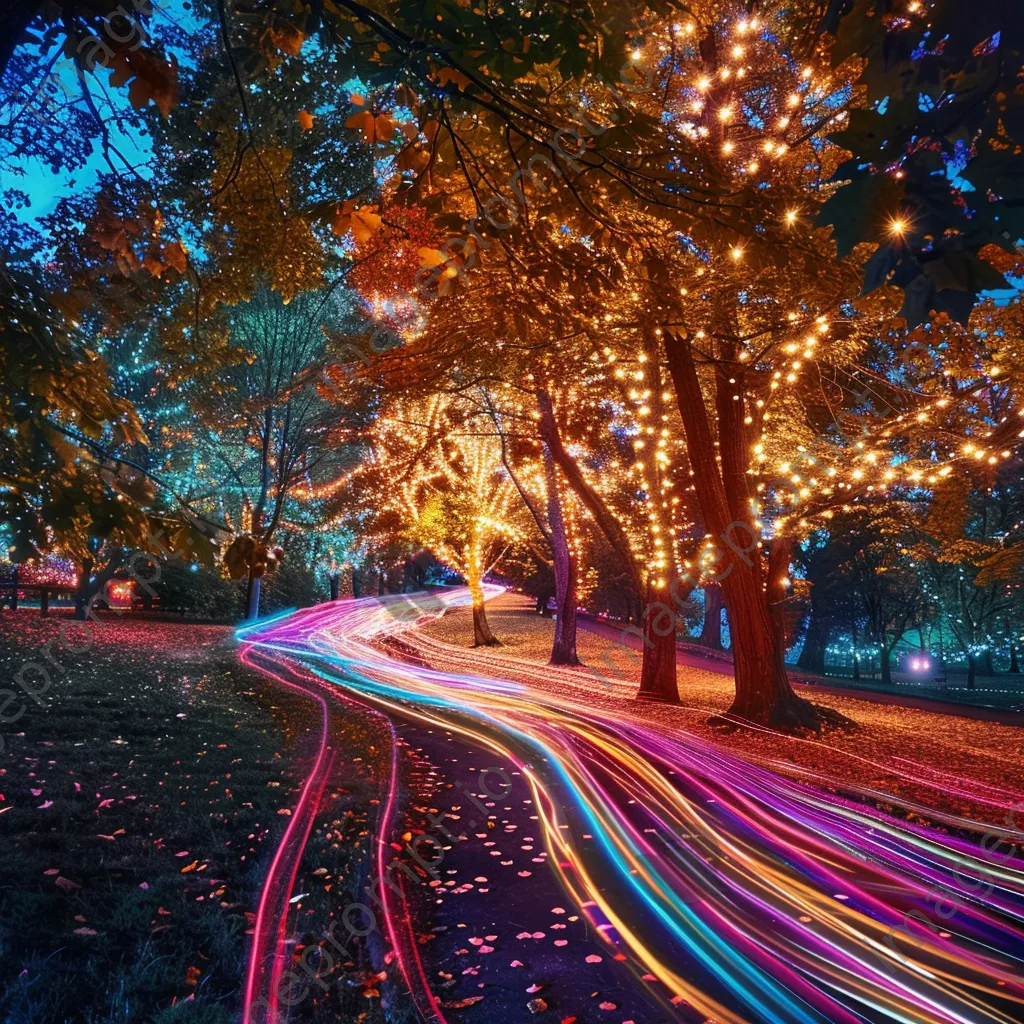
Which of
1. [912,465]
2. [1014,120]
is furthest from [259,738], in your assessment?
[912,465]

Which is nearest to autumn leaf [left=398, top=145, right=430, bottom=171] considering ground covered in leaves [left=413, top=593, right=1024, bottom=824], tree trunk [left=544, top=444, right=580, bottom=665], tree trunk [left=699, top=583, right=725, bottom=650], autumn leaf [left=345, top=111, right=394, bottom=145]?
autumn leaf [left=345, top=111, right=394, bottom=145]

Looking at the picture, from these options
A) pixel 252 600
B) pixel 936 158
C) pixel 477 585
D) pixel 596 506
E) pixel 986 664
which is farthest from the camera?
pixel 986 664

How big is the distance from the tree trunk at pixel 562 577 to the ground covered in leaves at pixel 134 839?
379 inches

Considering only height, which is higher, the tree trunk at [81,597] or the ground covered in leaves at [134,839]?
the tree trunk at [81,597]

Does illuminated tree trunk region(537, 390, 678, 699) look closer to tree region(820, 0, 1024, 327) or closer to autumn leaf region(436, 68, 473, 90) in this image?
autumn leaf region(436, 68, 473, 90)

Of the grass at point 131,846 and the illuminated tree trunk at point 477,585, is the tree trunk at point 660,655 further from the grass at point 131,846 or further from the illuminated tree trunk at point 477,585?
the illuminated tree trunk at point 477,585

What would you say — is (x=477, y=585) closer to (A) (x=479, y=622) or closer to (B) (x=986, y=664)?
(A) (x=479, y=622)

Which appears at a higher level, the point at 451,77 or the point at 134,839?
the point at 451,77

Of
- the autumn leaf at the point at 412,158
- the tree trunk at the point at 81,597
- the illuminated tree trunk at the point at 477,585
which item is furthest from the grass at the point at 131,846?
the illuminated tree trunk at the point at 477,585

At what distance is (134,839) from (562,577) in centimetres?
1522

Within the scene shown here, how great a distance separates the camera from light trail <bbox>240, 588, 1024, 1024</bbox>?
360cm

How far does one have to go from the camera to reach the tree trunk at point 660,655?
43.8ft

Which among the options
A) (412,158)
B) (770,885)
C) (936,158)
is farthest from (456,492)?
(936,158)

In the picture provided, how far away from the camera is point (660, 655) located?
1345 centimetres
